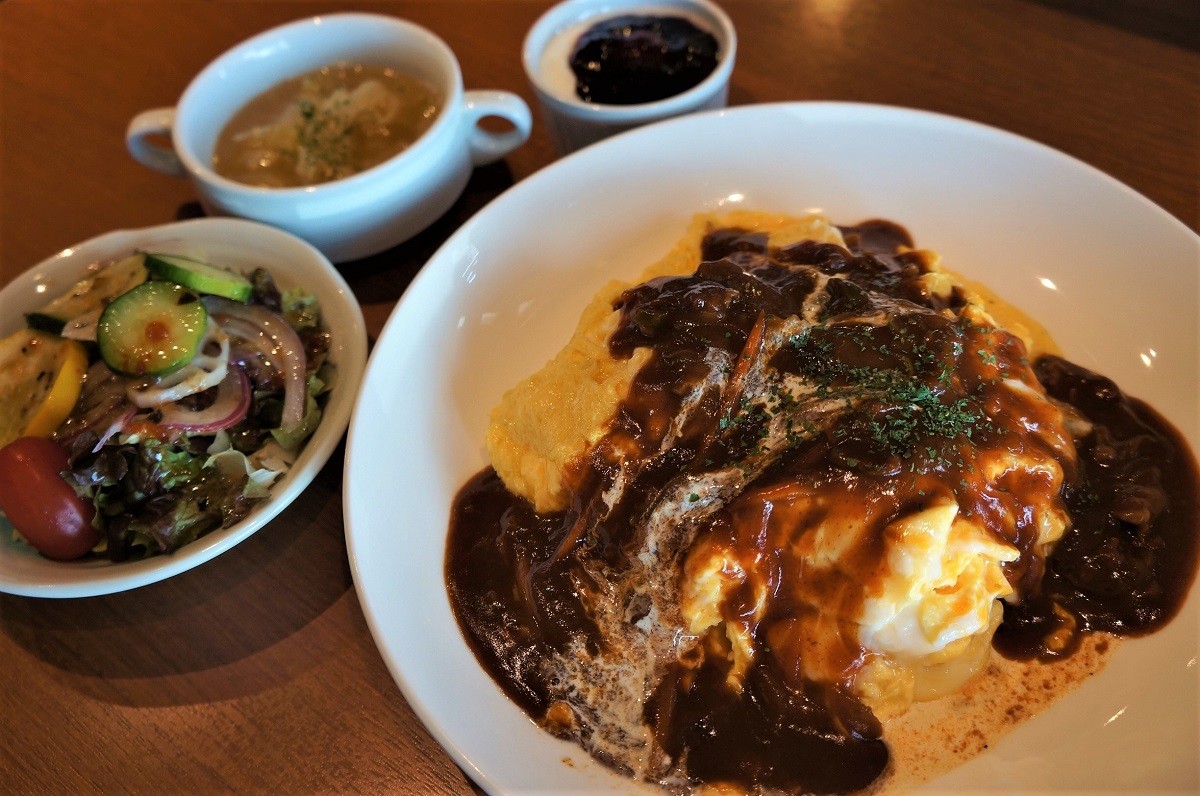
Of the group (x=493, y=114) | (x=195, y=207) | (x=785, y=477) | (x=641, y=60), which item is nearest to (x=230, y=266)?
(x=195, y=207)

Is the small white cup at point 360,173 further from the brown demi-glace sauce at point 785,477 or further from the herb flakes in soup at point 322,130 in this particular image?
the brown demi-glace sauce at point 785,477

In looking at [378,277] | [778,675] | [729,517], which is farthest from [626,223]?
[778,675]

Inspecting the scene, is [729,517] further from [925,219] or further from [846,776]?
[925,219]

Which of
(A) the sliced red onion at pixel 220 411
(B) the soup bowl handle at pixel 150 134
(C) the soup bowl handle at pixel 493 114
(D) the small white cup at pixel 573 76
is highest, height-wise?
(D) the small white cup at pixel 573 76

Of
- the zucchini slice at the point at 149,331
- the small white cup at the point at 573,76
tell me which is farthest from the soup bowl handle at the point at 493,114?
the zucchini slice at the point at 149,331

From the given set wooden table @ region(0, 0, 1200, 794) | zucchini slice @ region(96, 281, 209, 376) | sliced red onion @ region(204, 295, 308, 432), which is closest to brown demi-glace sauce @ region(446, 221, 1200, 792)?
wooden table @ region(0, 0, 1200, 794)
